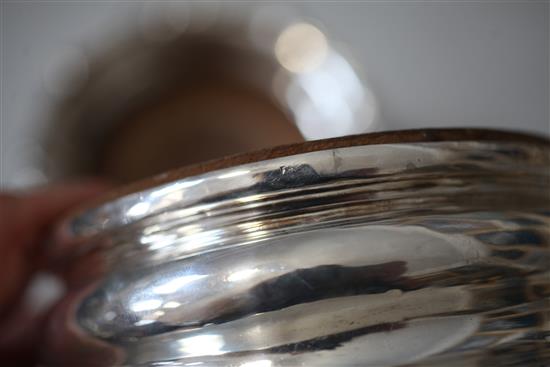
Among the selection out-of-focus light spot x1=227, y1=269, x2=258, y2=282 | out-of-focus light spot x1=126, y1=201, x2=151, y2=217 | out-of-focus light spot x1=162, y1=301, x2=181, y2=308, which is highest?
out-of-focus light spot x1=126, y1=201, x2=151, y2=217

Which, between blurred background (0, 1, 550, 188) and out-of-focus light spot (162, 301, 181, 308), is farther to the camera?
blurred background (0, 1, 550, 188)

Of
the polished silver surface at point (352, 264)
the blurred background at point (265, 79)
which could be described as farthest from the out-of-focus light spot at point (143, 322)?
the blurred background at point (265, 79)

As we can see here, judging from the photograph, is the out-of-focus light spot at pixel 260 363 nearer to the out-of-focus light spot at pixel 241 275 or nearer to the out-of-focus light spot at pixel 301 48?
the out-of-focus light spot at pixel 241 275

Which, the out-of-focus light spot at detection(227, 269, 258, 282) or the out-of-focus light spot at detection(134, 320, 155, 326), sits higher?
the out-of-focus light spot at detection(227, 269, 258, 282)

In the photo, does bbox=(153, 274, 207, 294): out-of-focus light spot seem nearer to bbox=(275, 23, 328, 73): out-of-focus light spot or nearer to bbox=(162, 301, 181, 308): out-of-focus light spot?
bbox=(162, 301, 181, 308): out-of-focus light spot

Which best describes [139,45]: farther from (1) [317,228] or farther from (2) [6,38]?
(1) [317,228]

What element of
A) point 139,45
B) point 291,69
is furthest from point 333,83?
point 139,45

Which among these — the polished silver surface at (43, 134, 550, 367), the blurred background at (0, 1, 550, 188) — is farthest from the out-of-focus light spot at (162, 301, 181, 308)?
the blurred background at (0, 1, 550, 188)
